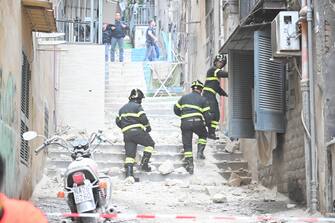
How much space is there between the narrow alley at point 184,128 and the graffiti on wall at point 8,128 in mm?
15

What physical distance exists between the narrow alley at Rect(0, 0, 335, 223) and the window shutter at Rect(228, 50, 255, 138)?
0.02m

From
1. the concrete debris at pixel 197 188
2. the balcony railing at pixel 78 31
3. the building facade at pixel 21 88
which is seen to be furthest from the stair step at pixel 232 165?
the balcony railing at pixel 78 31

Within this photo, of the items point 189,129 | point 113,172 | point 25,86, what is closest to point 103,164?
point 113,172

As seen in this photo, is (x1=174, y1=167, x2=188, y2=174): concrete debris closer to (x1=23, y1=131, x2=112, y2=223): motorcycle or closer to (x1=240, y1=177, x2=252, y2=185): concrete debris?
(x1=240, y1=177, x2=252, y2=185): concrete debris

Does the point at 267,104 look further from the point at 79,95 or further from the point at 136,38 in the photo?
the point at 136,38

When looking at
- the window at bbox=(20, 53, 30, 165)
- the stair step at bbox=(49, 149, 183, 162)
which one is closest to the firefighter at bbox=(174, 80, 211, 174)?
the stair step at bbox=(49, 149, 183, 162)

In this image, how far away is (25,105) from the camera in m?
9.39

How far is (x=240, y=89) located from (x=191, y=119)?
53.6 inches

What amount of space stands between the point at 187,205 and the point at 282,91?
2336 mm

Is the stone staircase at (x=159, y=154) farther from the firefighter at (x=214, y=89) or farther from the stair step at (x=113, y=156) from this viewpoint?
the firefighter at (x=214, y=89)

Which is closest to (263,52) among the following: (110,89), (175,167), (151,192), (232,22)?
(151,192)

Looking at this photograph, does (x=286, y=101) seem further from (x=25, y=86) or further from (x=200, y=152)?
(x=25, y=86)

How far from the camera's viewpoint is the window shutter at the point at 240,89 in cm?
1197

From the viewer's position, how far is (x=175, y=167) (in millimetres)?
13352
